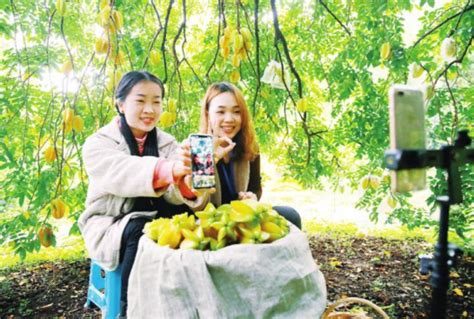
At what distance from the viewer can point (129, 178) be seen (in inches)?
60.4

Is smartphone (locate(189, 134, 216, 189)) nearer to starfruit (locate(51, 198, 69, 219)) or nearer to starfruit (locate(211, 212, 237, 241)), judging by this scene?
starfruit (locate(211, 212, 237, 241))

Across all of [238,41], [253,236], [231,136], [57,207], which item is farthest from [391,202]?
[57,207]

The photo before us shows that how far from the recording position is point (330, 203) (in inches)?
253

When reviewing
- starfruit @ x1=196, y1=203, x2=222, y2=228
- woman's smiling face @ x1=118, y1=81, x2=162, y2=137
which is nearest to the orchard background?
woman's smiling face @ x1=118, y1=81, x2=162, y2=137

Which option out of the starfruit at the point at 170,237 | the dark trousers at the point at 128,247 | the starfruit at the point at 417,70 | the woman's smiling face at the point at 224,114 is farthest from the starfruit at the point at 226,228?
the starfruit at the point at 417,70

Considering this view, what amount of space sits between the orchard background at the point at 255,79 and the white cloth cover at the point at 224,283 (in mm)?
1014

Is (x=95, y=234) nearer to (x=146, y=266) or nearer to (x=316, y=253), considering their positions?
(x=146, y=266)

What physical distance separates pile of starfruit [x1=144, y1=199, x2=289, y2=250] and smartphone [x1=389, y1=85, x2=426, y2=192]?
0.64 m

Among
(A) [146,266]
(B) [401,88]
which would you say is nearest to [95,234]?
(A) [146,266]

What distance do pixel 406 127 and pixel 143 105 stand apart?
1265 millimetres

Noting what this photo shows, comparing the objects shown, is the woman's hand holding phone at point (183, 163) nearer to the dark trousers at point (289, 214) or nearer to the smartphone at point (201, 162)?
the smartphone at point (201, 162)

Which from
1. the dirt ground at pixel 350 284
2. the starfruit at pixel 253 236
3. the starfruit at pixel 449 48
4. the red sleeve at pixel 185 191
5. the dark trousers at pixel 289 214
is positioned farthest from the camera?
the dirt ground at pixel 350 284

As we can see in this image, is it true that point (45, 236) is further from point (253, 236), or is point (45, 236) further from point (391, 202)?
point (391, 202)

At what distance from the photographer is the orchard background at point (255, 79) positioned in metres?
2.44
